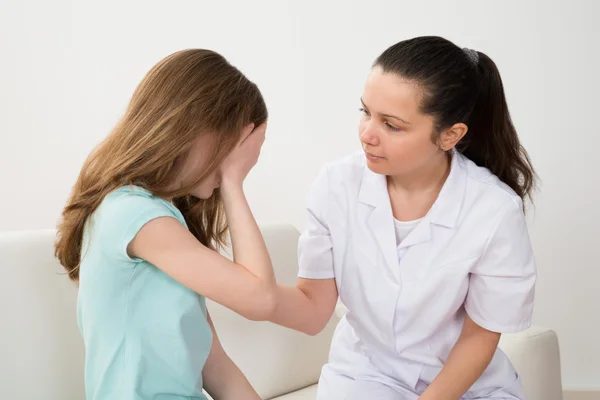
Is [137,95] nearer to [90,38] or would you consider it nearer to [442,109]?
[442,109]

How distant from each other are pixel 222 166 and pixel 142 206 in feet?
0.58

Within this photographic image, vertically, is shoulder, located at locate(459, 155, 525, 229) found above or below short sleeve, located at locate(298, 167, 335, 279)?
above

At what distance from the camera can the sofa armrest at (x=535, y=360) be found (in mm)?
2020

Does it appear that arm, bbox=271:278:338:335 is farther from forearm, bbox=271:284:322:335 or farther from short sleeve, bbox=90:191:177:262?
short sleeve, bbox=90:191:177:262

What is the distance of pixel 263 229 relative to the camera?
219cm

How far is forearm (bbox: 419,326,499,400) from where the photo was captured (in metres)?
1.56

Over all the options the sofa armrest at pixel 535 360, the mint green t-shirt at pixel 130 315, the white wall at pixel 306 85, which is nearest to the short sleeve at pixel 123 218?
the mint green t-shirt at pixel 130 315

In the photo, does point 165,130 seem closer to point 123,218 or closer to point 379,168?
point 123,218

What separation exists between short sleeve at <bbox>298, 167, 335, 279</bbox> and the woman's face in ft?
0.60

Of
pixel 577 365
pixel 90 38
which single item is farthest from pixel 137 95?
pixel 577 365

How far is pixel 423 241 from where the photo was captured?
162 cm

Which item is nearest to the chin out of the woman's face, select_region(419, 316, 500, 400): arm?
the woman's face

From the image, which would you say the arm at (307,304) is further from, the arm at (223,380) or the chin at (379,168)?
the chin at (379,168)

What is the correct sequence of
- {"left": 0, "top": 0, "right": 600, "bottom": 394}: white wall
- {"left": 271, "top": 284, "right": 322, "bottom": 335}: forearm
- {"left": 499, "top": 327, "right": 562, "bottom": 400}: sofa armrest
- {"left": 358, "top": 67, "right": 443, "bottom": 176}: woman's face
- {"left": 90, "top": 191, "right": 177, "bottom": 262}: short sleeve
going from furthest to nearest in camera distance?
{"left": 0, "top": 0, "right": 600, "bottom": 394}: white wall
{"left": 499, "top": 327, "right": 562, "bottom": 400}: sofa armrest
{"left": 271, "top": 284, "right": 322, "bottom": 335}: forearm
{"left": 358, "top": 67, "right": 443, "bottom": 176}: woman's face
{"left": 90, "top": 191, "right": 177, "bottom": 262}: short sleeve
